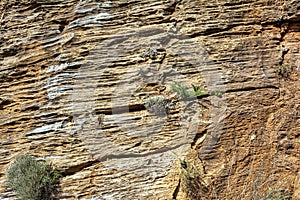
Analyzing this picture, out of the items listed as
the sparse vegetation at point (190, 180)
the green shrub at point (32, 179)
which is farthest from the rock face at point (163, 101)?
the green shrub at point (32, 179)

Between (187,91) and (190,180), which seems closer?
(190,180)

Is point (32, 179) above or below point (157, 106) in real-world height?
below

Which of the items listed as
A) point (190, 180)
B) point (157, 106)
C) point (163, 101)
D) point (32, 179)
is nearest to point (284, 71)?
point (163, 101)

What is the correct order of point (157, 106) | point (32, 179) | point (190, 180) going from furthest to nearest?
point (157, 106) → point (32, 179) → point (190, 180)

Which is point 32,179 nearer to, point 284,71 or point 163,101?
point 163,101

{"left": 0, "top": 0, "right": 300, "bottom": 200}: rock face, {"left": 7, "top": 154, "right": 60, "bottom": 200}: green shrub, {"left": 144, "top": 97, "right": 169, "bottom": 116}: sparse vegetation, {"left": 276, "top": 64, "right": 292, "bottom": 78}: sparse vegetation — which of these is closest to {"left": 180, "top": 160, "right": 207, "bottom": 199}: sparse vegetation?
{"left": 0, "top": 0, "right": 300, "bottom": 200}: rock face

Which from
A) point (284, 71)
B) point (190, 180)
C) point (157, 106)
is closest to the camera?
point (190, 180)

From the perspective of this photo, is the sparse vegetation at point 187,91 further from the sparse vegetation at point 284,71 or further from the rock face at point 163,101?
the sparse vegetation at point 284,71
